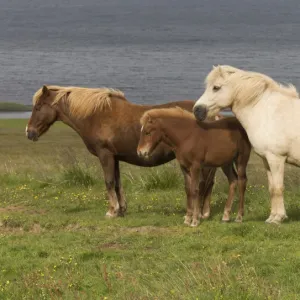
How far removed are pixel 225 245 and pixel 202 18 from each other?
5623 inches

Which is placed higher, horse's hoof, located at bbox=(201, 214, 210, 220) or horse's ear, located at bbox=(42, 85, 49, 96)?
horse's ear, located at bbox=(42, 85, 49, 96)

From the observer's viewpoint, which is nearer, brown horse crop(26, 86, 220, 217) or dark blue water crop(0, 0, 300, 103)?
brown horse crop(26, 86, 220, 217)

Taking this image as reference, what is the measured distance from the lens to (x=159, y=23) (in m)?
142

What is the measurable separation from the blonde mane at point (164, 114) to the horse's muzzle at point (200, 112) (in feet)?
0.83

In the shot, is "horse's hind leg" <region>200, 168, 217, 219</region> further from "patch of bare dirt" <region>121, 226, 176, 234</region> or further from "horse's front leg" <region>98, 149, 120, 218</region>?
"horse's front leg" <region>98, 149, 120, 218</region>

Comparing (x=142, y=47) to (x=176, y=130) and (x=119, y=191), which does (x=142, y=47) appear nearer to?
(x=119, y=191)

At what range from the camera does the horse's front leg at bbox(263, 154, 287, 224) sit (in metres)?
10.9

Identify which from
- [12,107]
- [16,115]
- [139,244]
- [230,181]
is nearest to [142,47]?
[12,107]

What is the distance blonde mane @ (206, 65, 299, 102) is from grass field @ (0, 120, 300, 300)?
168 centimetres

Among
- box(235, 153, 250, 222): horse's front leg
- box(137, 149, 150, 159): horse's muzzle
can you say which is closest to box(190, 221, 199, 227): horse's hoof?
box(235, 153, 250, 222): horse's front leg

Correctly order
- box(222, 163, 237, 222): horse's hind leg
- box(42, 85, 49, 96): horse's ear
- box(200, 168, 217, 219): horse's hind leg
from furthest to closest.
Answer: box(42, 85, 49, 96): horse's ear
box(200, 168, 217, 219): horse's hind leg
box(222, 163, 237, 222): horse's hind leg

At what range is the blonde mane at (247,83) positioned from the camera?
36.3 feet

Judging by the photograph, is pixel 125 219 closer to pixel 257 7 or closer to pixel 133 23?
pixel 133 23

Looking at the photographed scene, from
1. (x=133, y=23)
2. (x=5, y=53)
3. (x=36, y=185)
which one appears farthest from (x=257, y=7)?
(x=36, y=185)
